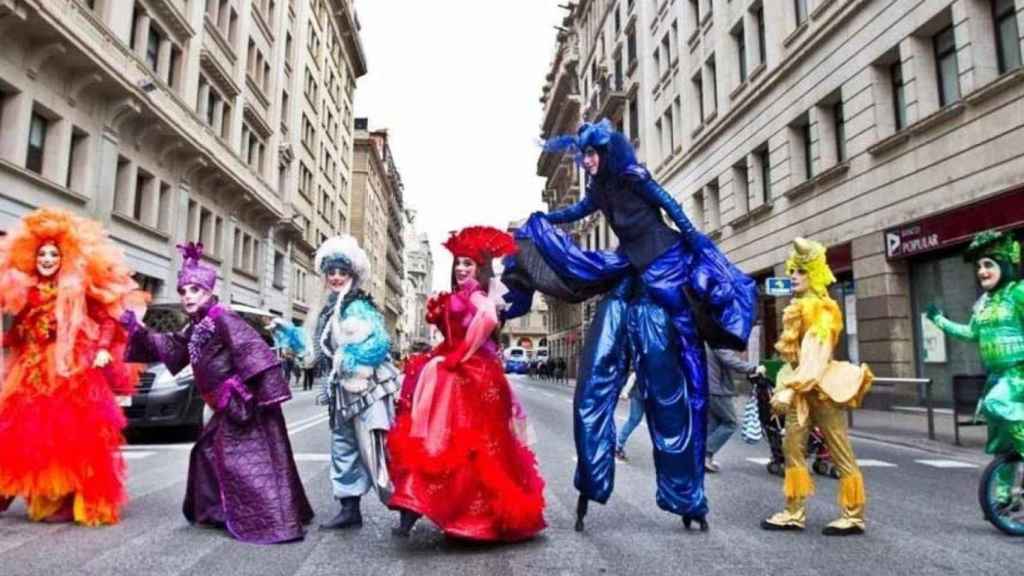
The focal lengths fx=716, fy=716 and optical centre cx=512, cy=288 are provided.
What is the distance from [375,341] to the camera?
464 centimetres

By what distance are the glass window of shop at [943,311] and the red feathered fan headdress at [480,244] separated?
11.8 metres

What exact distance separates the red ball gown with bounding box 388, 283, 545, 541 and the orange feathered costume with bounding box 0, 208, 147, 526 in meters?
2.12

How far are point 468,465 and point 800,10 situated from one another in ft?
64.9

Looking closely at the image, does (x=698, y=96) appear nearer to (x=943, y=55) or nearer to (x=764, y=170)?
(x=764, y=170)

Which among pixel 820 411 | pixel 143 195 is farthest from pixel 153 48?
pixel 820 411

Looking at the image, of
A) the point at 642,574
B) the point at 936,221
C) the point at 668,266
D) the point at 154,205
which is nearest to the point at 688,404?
the point at 668,266

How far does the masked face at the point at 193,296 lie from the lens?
4.59 metres

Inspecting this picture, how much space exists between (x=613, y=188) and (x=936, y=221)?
38.5ft

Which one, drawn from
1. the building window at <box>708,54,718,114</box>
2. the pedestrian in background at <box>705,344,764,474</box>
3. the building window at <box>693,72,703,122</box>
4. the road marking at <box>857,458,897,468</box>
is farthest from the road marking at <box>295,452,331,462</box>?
the building window at <box>693,72,703,122</box>

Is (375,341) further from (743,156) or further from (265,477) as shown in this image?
(743,156)

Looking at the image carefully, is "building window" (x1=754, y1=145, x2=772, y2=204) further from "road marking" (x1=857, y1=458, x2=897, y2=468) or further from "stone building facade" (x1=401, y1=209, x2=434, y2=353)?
"stone building facade" (x1=401, y1=209, x2=434, y2=353)

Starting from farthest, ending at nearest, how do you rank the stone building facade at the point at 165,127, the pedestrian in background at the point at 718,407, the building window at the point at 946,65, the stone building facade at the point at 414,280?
the stone building facade at the point at 414,280 → the stone building facade at the point at 165,127 → the building window at the point at 946,65 → the pedestrian in background at the point at 718,407

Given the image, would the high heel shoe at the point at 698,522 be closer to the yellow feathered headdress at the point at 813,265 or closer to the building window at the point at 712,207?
the yellow feathered headdress at the point at 813,265

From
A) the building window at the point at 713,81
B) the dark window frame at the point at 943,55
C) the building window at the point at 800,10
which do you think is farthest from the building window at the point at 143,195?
the dark window frame at the point at 943,55
